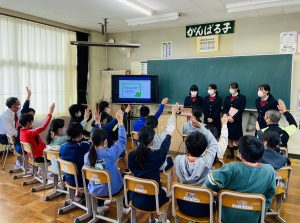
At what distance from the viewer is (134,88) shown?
6395 mm

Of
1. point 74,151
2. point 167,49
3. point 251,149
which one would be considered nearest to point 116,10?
point 167,49

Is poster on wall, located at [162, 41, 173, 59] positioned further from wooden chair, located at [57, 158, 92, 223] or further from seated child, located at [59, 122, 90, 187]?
wooden chair, located at [57, 158, 92, 223]

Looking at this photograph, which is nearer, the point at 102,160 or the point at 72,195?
the point at 102,160

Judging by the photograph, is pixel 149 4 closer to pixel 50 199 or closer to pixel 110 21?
pixel 110 21

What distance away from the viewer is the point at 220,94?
18.5ft

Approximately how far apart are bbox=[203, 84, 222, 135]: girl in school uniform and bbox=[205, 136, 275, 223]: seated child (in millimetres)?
3568

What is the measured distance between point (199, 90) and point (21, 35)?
13.2 ft

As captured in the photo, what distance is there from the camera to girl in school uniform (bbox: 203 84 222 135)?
5316 mm

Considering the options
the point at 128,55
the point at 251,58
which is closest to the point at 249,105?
the point at 251,58

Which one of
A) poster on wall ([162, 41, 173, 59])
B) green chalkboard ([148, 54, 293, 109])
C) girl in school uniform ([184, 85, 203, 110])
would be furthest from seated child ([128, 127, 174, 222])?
poster on wall ([162, 41, 173, 59])

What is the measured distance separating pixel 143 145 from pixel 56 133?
1.56m

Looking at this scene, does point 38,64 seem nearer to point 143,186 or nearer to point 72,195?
point 72,195

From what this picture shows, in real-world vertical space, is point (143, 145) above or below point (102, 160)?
above

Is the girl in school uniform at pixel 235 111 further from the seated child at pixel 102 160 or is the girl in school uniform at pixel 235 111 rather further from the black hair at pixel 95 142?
the black hair at pixel 95 142
